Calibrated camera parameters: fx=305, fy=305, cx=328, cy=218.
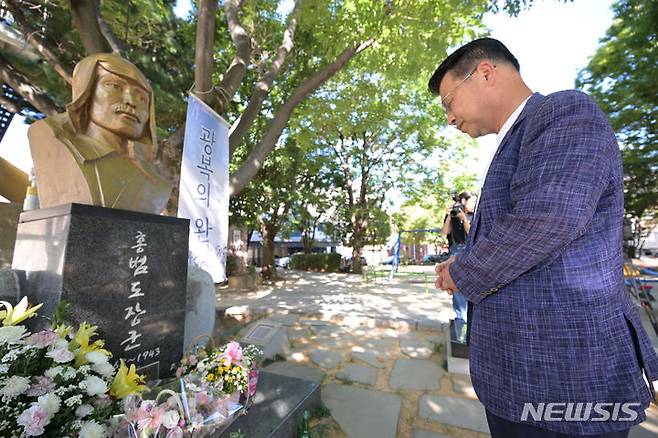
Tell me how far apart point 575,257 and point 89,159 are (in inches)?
123

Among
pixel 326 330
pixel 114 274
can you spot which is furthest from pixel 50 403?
pixel 326 330

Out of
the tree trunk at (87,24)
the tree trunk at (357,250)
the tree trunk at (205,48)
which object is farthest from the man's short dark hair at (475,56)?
the tree trunk at (357,250)

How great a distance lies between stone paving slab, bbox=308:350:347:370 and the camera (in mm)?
3635

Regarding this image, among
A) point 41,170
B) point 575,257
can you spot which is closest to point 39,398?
point 575,257

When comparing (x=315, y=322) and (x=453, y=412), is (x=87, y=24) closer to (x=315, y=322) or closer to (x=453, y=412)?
(x=315, y=322)

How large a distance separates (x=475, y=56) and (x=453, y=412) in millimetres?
2760

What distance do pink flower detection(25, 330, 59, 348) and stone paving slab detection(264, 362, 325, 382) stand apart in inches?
87.9

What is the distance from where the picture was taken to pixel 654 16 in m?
6.96

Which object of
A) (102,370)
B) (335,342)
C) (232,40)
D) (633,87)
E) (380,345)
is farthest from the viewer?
(633,87)

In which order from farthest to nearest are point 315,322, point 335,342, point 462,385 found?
1. point 315,322
2. point 335,342
3. point 462,385

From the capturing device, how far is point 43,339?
49.1 inches

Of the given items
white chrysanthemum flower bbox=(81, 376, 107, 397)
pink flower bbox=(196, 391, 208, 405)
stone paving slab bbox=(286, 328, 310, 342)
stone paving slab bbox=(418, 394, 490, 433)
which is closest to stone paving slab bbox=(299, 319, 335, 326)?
stone paving slab bbox=(286, 328, 310, 342)

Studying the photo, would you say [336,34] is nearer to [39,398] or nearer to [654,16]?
[39,398]

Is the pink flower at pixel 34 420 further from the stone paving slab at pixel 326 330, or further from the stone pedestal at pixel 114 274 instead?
the stone paving slab at pixel 326 330
